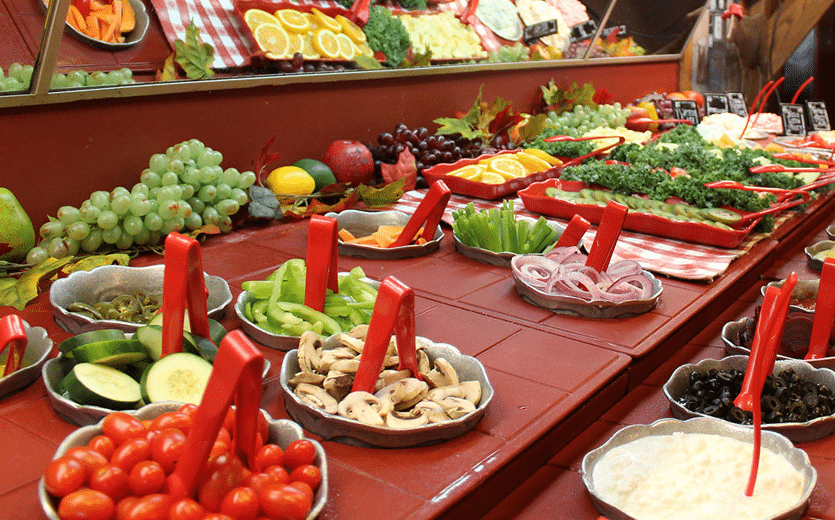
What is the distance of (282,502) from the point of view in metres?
0.83

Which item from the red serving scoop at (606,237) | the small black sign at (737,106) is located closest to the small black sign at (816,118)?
the small black sign at (737,106)

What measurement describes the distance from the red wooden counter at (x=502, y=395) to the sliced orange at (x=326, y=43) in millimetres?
1047

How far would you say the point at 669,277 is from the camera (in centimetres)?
196

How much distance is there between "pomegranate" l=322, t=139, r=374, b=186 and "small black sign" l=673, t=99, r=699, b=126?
2458 millimetres

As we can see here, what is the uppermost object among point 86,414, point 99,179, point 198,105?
point 198,105

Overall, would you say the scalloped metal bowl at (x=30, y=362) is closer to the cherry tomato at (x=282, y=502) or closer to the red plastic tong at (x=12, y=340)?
the red plastic tong at (x=12, y=340)

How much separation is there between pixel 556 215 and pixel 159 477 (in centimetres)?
195

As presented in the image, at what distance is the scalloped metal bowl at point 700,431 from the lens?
98cm

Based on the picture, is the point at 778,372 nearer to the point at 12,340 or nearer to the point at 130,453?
the point at 130,453

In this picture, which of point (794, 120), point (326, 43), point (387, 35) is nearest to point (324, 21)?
point (326, 43)

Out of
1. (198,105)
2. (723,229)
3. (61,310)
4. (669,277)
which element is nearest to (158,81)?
(198,105)

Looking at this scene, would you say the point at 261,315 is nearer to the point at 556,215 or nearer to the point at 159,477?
the point at 159,477

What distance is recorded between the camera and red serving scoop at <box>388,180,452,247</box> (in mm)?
1968

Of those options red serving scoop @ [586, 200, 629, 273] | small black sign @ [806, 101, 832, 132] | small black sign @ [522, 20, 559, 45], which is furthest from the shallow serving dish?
small black sign @ [806, 101, 832, 132]
